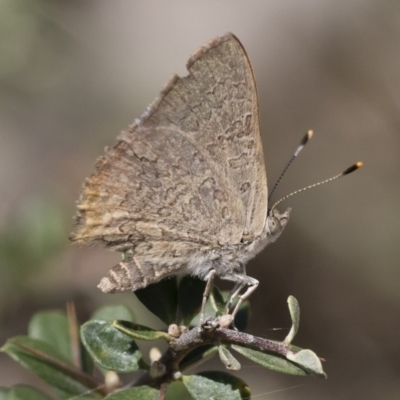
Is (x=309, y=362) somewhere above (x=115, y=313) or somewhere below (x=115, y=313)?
below

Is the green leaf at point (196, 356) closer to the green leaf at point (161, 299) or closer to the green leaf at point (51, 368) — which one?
the green leaf at point (161, 299)

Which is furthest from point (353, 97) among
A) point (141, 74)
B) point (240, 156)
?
point (240, 156)

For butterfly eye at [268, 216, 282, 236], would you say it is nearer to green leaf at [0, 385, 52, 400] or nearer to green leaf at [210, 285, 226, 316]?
green leaf at [210, 285, 226, 316]

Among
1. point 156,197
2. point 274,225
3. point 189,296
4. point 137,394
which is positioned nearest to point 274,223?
point 274,225

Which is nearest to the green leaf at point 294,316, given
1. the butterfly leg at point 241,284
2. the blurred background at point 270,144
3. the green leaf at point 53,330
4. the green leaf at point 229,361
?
the green leaf at point 229,361

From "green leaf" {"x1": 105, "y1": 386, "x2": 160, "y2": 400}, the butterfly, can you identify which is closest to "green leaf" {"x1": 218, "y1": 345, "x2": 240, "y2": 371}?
"green leaf" {"x1": 105, "y1": 386, "x2": 160, "y2": 400}

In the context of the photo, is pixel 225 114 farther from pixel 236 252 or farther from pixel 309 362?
pixel 309 362

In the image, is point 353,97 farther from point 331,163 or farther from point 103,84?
point 103,84
